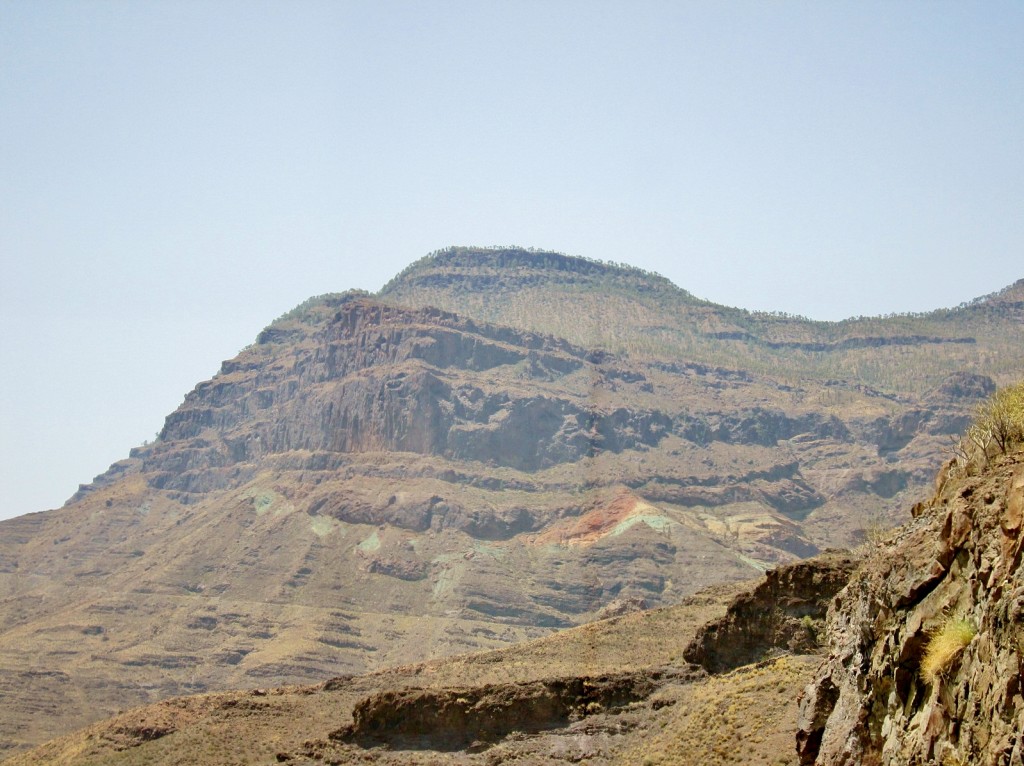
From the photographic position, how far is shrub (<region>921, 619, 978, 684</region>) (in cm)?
2175

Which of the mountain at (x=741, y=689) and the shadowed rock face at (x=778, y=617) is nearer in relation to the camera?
the mountain at (x=741, y=689)

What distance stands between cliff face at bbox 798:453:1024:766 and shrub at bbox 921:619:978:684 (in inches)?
0.8

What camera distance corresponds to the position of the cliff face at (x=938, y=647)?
20.1 metres

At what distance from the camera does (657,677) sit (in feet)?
197

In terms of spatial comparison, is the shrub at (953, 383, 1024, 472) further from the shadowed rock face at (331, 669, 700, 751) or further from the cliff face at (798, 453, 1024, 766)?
the shadowed rock face at (331, 669, 700, 751)

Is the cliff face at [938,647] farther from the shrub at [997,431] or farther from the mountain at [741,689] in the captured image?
→ the shrub at [997,431]

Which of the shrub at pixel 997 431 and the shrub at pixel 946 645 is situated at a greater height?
the shrub at pixel 997 431

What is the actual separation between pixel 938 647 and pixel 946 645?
0.34 meters

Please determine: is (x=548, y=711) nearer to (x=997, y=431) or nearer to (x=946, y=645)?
(x=997, y=431)

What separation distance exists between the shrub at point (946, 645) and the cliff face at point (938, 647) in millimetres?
21

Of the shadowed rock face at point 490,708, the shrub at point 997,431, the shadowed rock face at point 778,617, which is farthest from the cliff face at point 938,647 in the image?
the shadowed rock face at point 490,708

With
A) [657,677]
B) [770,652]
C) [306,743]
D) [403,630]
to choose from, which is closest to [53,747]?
[306,743]

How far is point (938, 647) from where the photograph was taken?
2238 centimetres

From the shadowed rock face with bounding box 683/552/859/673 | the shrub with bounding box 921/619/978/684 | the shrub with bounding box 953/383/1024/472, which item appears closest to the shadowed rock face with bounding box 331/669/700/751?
the shadowed rock face with bounding box 683/552/859/673
